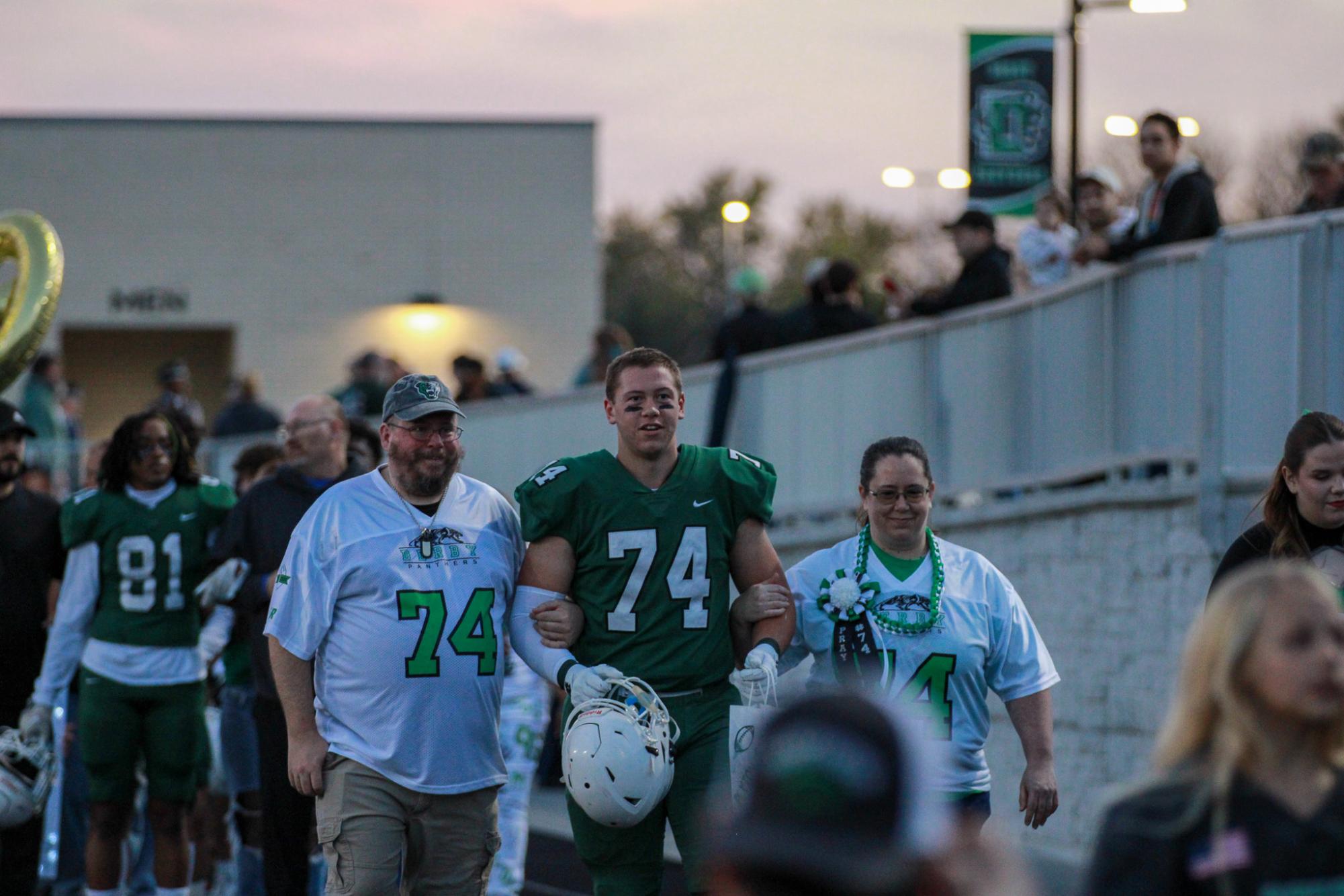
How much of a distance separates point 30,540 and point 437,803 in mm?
3862

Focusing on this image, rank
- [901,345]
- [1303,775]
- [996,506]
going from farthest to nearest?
[901,345] < [996,506] < [1303,775]

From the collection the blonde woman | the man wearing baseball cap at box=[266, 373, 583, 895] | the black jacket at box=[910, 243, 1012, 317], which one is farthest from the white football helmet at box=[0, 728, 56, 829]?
the black jacket at box=[910, 243, 1012, 317]

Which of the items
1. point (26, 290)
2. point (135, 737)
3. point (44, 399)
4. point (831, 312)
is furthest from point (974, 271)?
point (44, 399)

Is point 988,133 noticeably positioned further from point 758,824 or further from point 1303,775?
point 758,824

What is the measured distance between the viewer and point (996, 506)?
473 inches

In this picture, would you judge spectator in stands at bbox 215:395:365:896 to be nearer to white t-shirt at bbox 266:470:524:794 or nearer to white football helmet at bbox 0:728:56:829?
white football helmet at bbox 0:728:56:829

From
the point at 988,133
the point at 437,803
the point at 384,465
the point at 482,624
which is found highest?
the point at 988,133

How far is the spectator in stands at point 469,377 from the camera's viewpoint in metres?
19.1

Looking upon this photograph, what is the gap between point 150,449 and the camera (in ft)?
30.8

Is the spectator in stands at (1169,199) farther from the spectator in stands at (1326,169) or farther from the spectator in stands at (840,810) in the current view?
the spectator in stands at (840,810)

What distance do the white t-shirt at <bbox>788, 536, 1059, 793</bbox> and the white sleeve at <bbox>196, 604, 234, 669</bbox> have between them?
4465 mm

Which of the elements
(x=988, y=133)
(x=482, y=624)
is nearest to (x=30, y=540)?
(x=482, y=624)

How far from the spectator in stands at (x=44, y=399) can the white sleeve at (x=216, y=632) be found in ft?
36.4

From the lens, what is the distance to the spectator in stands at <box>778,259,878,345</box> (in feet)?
45.7
